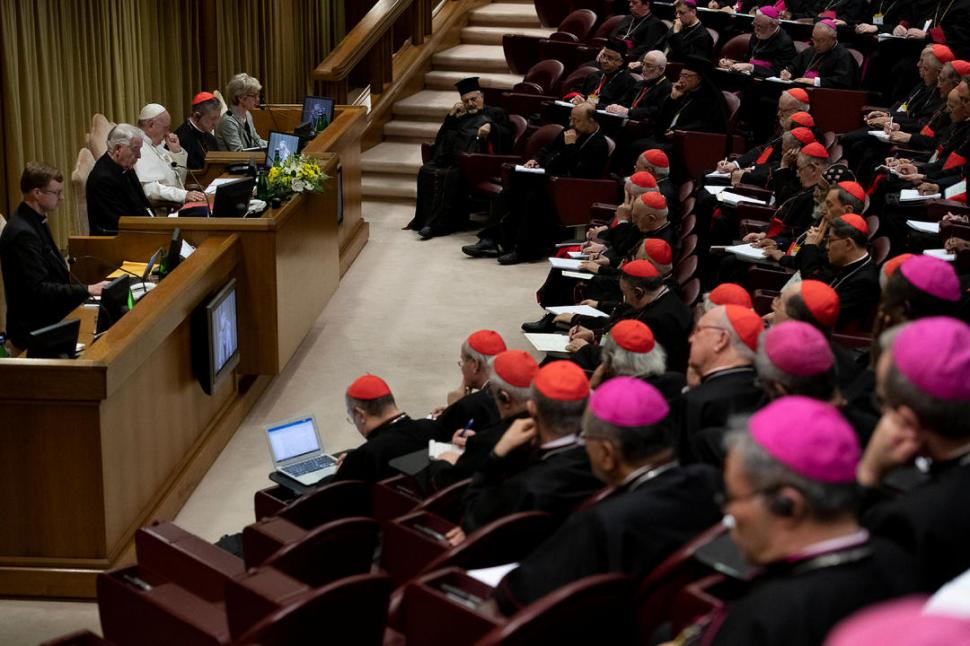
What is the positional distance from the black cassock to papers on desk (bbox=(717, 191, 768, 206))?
9.94 feet

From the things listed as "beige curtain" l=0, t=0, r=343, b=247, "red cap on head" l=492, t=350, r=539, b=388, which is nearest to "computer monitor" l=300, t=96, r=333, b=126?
"beige curtain" l=0, t=0, r=343, b=247

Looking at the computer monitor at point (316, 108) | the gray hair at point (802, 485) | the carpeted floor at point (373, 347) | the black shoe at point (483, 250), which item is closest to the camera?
the gray hair at point (802, 485)

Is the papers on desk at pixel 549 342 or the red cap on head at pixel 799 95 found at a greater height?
the red cap on head at pixel 799 95

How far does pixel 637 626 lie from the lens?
9.40 feet

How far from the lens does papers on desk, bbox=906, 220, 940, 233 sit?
625 centimetres

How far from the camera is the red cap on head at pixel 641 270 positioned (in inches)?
Result: 242

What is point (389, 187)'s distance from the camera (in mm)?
11438

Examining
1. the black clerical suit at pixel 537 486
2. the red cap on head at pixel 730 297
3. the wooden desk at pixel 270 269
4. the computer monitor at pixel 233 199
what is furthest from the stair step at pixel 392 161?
the black clerical suit at pixel 537 486

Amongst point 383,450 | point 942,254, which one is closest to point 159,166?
point 383,450

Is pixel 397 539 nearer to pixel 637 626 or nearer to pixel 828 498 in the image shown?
pixel 637 626

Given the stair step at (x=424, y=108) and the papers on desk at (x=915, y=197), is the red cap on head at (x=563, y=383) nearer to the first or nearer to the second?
the papers on desk at (x=915, y=197)

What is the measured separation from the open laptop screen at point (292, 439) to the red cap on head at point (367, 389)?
0.55m

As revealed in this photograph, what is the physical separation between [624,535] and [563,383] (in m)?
0.91

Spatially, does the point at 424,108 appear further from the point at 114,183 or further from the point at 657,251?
the point at 657,251
